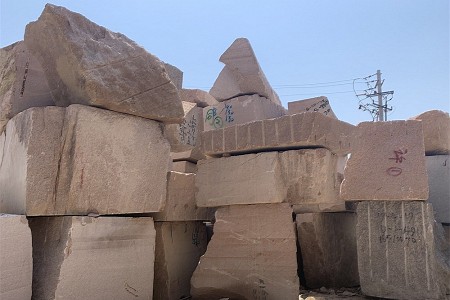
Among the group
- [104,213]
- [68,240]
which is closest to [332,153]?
[104,213]

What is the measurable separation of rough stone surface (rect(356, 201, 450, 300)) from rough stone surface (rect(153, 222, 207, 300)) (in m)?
1.43

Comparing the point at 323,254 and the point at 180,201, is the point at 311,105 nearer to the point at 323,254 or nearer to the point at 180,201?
the point at 323,254

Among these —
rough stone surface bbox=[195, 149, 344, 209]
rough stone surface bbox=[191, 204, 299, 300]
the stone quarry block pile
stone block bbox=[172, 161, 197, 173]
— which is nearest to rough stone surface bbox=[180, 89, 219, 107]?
stone block bbox=[172, 161, 197, 173]

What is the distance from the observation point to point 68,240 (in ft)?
7.56

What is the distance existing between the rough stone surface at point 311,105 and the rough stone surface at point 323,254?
1704 millimetres

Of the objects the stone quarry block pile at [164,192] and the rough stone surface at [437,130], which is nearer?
the stone quarry block pile at [164,192]

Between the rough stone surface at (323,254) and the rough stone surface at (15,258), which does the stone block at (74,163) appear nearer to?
the rough stone surface at (15,258)

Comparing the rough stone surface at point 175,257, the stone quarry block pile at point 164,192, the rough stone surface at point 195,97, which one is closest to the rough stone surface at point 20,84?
the stone quarry block pile at point 164,192

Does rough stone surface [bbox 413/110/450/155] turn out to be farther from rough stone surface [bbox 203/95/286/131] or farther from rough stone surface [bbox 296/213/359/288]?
rough stone surface [bbox 203/95/286/131]

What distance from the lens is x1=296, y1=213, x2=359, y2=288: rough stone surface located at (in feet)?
12.8

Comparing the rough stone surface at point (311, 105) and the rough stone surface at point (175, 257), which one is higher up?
the rough stone surface at point (311, 105)

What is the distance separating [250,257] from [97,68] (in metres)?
1.73

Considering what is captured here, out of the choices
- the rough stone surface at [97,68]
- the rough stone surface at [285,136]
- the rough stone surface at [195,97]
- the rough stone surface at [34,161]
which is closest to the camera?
the rough stone surface at [34,161]

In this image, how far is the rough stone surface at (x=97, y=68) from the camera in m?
2.46
